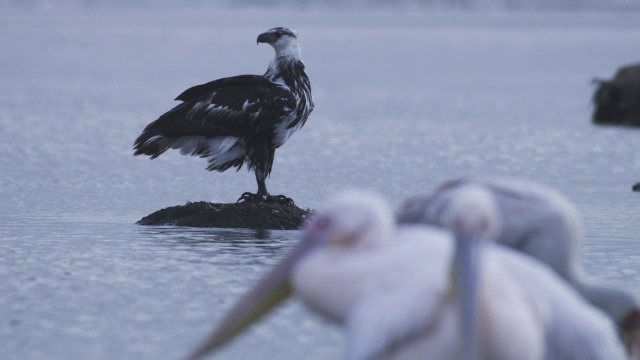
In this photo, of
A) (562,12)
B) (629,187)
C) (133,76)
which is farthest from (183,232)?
(562,12)

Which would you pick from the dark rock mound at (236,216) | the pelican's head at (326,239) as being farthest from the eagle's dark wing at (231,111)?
the pelican's head at (326,239)

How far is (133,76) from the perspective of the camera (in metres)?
40.9

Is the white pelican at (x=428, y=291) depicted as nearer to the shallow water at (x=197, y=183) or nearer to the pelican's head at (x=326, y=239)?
the pelican's head at (x=326, y=239)

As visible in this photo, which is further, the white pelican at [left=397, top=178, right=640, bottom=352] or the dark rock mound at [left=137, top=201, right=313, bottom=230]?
the dark rock mound at [left=137, top=201, right=313, bottom=230]

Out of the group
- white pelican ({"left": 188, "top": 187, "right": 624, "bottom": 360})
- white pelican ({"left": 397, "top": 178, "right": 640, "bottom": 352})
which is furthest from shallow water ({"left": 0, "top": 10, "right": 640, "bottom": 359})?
white pelican ({"left": 188, "top": 187, "right": 624, "bottom": 360})

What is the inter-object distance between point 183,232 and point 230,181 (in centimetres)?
336

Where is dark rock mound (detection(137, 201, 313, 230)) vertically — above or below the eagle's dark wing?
below

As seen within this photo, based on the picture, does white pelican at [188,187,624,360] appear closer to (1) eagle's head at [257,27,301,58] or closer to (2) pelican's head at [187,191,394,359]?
(2) pelican's head at [187,191,394,359]

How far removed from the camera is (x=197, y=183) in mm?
14875

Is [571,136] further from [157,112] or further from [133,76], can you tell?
[133,76]

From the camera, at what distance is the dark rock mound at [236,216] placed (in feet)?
38.7

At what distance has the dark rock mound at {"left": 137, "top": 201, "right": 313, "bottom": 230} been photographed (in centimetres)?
1180

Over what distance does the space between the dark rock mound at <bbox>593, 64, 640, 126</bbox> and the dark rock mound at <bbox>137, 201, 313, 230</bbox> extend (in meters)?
10.5

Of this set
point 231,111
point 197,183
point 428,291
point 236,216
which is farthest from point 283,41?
point 428,291
